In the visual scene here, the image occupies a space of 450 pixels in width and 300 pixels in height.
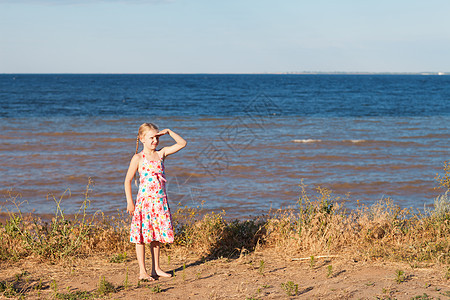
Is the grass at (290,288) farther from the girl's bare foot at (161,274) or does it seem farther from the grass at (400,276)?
the girl's bare foot at (161,274)

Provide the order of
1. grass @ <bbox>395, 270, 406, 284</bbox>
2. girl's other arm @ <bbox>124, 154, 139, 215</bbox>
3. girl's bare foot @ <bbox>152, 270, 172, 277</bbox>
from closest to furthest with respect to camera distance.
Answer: grass @ <bbox>395, 270, 406, 284</bbox>, girl's other arm @ <bbox>124, 154, 139, 215</bbox>, girl's bare foot @ <bbox>152, 270, 172, 277</bbox>

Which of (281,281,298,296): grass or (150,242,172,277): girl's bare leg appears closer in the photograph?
(281,281,298,296): grass

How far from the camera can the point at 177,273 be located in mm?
5137

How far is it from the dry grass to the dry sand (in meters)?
0.17

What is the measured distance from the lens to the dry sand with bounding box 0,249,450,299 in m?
4.38

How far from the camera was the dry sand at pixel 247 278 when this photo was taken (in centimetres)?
438

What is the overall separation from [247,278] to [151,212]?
3.95 ft

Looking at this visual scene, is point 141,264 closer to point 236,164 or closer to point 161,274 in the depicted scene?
point 161,274

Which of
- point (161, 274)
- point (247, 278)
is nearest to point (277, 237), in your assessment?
point (247, 278)

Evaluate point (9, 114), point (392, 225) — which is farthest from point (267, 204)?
point (9, 114)

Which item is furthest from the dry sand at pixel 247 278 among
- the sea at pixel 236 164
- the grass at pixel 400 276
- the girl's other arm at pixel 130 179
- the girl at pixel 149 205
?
the sea at pixel 236 164

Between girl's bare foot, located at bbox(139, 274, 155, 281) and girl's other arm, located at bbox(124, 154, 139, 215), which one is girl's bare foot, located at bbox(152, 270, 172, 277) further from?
girl's other arm, located at bbox(124, 154, 139, 215)

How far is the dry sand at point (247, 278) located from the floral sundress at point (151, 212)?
42 cm

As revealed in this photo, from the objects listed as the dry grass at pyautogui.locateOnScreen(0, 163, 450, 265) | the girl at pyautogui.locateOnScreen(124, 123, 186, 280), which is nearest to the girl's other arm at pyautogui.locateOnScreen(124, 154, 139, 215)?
the girl at pyautogui.locateOnScreen(124, 123, 186, 280)
